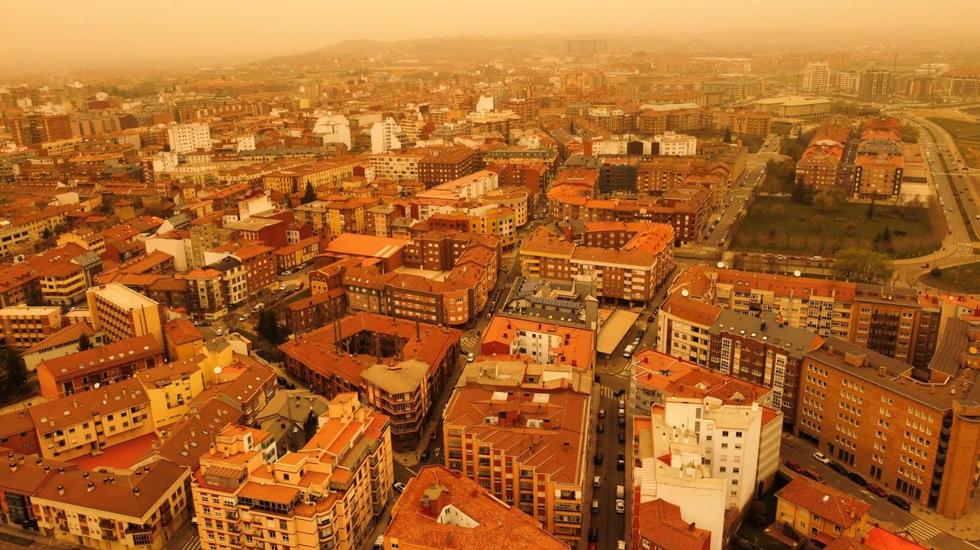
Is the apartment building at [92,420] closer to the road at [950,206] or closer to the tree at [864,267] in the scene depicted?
the tree at [864,267]

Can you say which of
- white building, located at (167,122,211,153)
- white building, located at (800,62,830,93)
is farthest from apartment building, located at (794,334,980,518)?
white building, located at (800,62,830,93)

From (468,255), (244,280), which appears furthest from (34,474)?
(468,255)

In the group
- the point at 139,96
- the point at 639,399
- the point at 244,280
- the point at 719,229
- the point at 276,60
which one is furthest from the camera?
the point at 276,60

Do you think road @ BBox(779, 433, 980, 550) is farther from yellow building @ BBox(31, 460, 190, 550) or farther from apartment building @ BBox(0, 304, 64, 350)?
apartment building @ BBox(0, 304, 64, 350)

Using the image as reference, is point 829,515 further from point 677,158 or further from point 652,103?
point 652,103

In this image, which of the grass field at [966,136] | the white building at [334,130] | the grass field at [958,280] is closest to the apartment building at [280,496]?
the grass field at [958,280]

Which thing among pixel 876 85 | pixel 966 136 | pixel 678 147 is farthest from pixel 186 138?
pixel 876 85

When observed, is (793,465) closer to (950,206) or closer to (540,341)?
(540,341)
